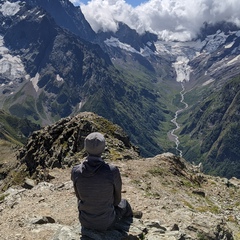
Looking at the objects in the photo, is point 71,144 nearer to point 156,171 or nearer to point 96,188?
point 156,171

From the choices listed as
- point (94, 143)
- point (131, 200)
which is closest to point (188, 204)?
point (131, 200)

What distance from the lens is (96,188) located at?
55.1ft

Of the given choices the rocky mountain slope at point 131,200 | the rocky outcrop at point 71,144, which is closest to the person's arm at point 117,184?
the rocky mountain slope at point 131,200

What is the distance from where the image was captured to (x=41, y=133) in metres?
67.4

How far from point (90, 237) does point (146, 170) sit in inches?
822

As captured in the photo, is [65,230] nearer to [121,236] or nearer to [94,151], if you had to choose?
[121,236]

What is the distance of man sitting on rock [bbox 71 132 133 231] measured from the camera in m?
16.4

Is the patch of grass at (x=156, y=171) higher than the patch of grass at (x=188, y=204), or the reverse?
the patch of grass at (x=156, y=171)

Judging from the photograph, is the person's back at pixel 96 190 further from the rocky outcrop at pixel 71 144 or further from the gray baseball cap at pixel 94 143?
the rocky outcrop at pixel 71 144

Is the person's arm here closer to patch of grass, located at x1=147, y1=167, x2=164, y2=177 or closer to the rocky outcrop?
patch of grass, located at x1=147, y1=167, x2=164, y2=177

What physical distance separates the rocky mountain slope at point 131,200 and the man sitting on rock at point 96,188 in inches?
26.9

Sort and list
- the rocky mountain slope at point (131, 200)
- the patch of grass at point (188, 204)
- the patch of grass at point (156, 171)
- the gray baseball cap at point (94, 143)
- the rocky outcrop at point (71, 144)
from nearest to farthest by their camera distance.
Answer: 1. the gray baseball cap at point (94, 143)
2. the rocky mountain slope at point (131, 200)
3. the patch of grass at point (188, 204)
4. the patch of grass at point (156, 171)
5. the rocky outcrop at point (71, 144)

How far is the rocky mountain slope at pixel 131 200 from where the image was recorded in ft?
62.5

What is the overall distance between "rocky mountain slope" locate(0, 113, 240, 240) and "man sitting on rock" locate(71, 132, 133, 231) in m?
0.68
